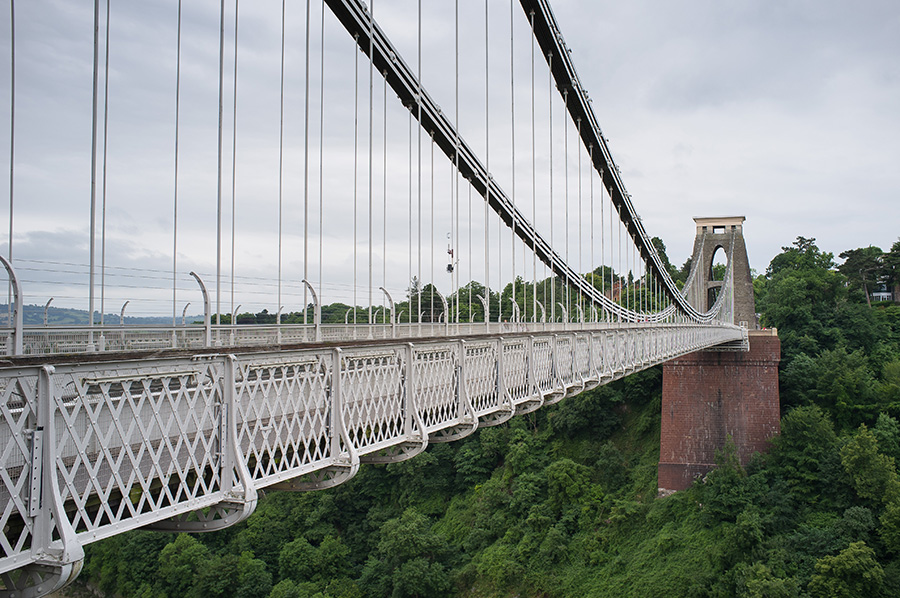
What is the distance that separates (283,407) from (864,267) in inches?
2415

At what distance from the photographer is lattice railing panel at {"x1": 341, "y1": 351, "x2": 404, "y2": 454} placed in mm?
5652

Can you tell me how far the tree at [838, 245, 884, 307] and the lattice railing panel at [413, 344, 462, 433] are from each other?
5692 cm

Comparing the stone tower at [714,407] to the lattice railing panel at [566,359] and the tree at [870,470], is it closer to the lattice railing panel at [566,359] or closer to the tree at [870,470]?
the tree at [870,470]

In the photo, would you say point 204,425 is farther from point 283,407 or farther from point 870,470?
point 870,470

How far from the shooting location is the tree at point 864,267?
54.3m

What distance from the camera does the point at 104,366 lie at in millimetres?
3674

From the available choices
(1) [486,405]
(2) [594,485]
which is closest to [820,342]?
(2) [594,485]

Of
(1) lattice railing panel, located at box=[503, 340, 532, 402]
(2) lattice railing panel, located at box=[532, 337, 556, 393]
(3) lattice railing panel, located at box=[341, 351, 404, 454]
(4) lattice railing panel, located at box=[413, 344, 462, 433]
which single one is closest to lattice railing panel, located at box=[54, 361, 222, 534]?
(3) lattice railing panel, located at box=[341, 351, 404, 454]

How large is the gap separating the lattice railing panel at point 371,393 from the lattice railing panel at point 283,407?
0.20 meters

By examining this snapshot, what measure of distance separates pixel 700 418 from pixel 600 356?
18739 mm

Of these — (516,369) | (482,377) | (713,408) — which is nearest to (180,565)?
(713,408)

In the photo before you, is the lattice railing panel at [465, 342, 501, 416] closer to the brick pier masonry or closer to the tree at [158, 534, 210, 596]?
the brick pier masonry

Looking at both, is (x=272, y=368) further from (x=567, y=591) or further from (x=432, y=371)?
(x=567, y=591)

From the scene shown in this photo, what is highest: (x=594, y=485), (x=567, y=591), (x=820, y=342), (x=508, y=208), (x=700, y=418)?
(x=508, y=208)
